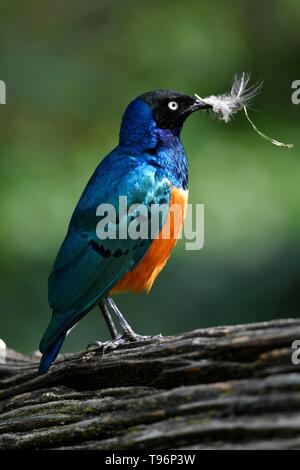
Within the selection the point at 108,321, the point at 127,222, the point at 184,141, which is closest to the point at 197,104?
the point at 127,222

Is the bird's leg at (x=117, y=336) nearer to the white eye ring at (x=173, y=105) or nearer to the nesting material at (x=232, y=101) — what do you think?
the white eye ring at (x=173, y=105)

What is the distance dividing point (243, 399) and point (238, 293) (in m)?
3.52

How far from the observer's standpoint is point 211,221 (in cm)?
639

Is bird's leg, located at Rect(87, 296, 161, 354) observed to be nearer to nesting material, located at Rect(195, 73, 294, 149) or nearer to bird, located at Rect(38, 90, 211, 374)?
bird, located at Rect(38, 90, 211, 374)

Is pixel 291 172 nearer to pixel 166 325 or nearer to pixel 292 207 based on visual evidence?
pixel 292 207

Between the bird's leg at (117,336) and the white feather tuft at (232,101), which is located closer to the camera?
the bird's leg at (117,336)

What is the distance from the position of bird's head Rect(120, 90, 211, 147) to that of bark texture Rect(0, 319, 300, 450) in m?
1.14

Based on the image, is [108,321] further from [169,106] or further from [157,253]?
[169,106]

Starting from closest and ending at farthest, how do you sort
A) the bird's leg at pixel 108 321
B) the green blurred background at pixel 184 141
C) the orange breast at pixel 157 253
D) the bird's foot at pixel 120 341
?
the bird's foot at pixel 120 341
the orange breast at pixel 157 253
the bird's leg at pixel 108 321
the green blurred background at pixel 184 141

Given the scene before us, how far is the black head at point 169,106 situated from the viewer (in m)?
4.68

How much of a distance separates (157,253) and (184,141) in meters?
2.49

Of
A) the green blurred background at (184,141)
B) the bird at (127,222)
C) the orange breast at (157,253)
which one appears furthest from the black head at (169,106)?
the green blurred background at (184,141)

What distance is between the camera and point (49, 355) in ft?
13.2
